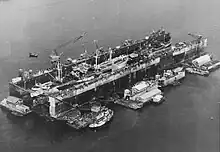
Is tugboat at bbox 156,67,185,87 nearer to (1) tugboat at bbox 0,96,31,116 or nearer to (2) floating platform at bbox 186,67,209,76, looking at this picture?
(2) floating platform at bbox 186,67,209,76

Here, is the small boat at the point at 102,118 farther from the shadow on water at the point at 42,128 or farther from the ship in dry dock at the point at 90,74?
the shadow on water at the point at 42,128

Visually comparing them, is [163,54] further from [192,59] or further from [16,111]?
[16,111]

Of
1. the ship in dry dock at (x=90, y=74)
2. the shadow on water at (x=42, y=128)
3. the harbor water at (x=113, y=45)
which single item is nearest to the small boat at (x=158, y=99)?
the harbor water at (x=113, y=45)

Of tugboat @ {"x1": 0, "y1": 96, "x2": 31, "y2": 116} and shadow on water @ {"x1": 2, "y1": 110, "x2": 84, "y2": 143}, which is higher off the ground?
tugboat @ {"x1": 0, "y1": 96, "x2": 31, "y2": 116}

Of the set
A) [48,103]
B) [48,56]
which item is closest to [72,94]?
[48,103]

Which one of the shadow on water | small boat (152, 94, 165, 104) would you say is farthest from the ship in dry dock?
small boat (152, 94, 165, 104)
